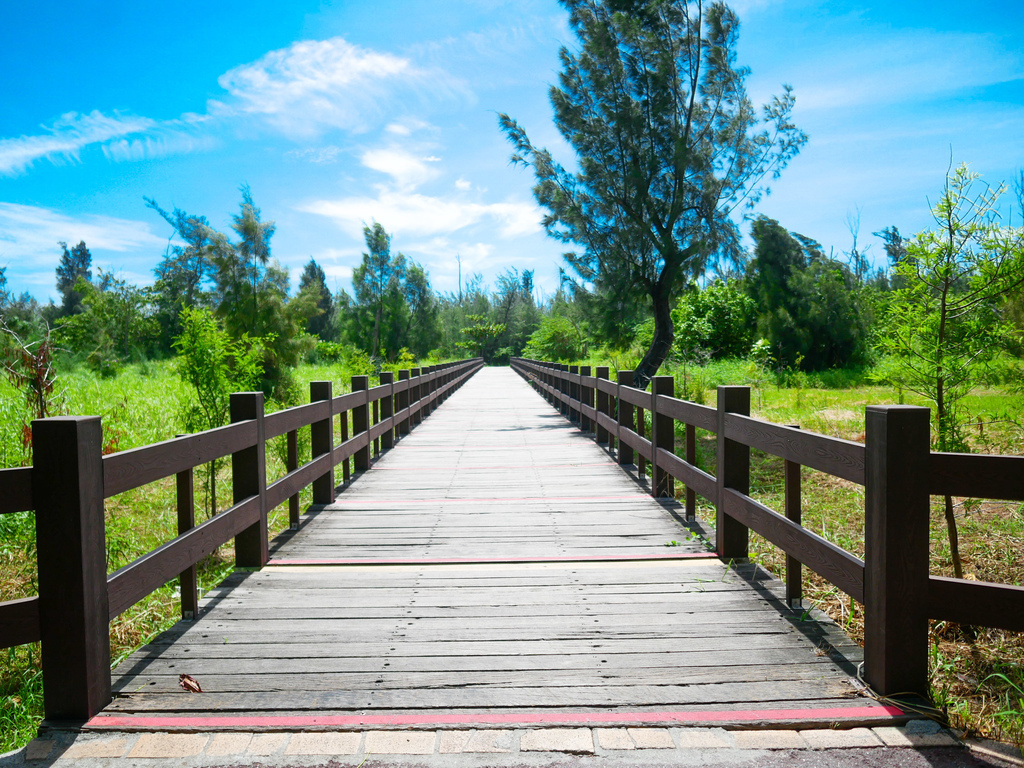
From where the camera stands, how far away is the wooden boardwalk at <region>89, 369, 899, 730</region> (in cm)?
263

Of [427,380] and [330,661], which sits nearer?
[330,661]

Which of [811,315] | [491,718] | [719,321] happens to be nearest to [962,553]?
[491,718]

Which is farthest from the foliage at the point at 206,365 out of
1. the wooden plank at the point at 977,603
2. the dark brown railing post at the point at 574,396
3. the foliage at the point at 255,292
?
the foliage at the point at 255,292

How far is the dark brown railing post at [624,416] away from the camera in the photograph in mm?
7795

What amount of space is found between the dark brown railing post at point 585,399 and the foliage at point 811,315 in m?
15.0

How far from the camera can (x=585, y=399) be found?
11406 mm

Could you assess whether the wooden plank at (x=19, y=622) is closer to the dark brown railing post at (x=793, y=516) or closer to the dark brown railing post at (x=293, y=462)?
the dark brown railing post at (x=293, y=462)

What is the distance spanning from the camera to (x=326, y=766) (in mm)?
2301

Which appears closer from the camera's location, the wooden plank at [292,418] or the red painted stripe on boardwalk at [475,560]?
the red painted stripe on boardwalk at [475,560]

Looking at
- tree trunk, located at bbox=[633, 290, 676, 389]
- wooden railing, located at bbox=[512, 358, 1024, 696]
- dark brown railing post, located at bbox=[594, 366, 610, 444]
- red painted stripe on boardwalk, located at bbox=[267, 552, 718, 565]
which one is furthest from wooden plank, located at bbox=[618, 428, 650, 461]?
tree trunk, located at bbox=[633, 290, 676, 389]

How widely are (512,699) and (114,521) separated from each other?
5.79m

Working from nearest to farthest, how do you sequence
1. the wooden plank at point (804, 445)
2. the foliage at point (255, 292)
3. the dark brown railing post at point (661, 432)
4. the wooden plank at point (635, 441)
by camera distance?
the wooden plank at point (804, 445), the dark brown railing post at point (661, 432), the wooden plank at point (635, 441), the foliage at point (255, 292)

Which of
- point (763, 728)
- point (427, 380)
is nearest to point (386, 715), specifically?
point (763, 728)

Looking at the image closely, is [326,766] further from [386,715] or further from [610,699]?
[610,699]
